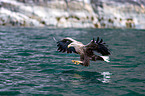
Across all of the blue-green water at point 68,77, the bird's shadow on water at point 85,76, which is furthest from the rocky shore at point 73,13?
the bird's shadow on water at point 85,76

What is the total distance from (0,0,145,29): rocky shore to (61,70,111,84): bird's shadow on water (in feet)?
130

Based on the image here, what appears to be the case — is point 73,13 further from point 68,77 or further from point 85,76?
point 68,77

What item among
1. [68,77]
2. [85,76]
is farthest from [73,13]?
[68,77]

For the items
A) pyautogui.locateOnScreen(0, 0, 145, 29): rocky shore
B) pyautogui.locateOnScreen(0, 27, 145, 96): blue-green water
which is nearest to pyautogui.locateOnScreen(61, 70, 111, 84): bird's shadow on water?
pyautogui.locateOnScreen(0, 27, 145, 96): blue-green water

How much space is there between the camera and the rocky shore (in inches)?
2036

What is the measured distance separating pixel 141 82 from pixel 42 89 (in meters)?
3.72

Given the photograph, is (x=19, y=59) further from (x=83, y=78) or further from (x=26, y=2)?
(x=26, y=2)

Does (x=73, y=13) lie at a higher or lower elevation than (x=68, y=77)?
higher

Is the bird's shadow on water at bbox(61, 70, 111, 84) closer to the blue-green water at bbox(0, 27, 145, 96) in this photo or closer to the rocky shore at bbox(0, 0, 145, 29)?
the blue-green water at bbox(0, 27, 145, 96)

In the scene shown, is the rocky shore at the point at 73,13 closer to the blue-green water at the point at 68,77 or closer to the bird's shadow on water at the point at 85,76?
the blue-green water at the point at 68,77

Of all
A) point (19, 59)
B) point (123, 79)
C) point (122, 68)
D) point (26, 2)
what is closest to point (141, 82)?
point (123, 79)

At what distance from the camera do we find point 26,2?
5519 cm

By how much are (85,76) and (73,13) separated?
47.3 m

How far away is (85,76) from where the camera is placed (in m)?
10.6
